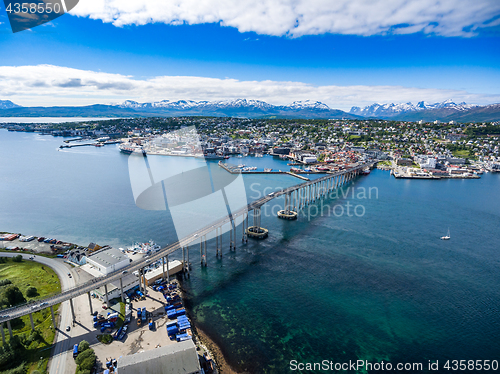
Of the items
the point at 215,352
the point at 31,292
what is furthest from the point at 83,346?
the point at 31,292

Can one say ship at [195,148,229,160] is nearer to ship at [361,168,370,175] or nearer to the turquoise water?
ship at [361,168,370,175]

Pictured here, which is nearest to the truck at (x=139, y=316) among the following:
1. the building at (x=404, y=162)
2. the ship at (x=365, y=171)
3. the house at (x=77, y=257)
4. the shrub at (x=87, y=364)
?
the shrub at (x=87, y=364)

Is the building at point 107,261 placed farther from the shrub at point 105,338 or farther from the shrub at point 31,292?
the shrub at point 105,338

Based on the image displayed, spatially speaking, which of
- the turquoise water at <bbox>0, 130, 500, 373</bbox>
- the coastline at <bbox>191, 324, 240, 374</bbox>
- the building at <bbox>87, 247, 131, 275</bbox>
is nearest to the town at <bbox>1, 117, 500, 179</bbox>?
the turquoise water at <bbox>0, 130, 500, 373</bbox>

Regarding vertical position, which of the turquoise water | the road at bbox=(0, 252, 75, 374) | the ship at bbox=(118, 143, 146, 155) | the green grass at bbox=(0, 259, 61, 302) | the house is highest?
the ship at bbox=(118, 143, 146, 155)

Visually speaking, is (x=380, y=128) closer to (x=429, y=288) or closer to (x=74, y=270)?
(x=429, y=288)

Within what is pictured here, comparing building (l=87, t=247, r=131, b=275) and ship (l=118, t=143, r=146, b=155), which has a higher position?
ship (l=118, t=143, r=146, b=155)

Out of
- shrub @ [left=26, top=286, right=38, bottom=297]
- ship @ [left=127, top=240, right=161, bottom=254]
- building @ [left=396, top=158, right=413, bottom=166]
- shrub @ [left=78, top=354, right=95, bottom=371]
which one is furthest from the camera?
building @ [left=396, top=158, right=413, bottom=166]

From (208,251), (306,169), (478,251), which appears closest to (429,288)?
(478,251)
